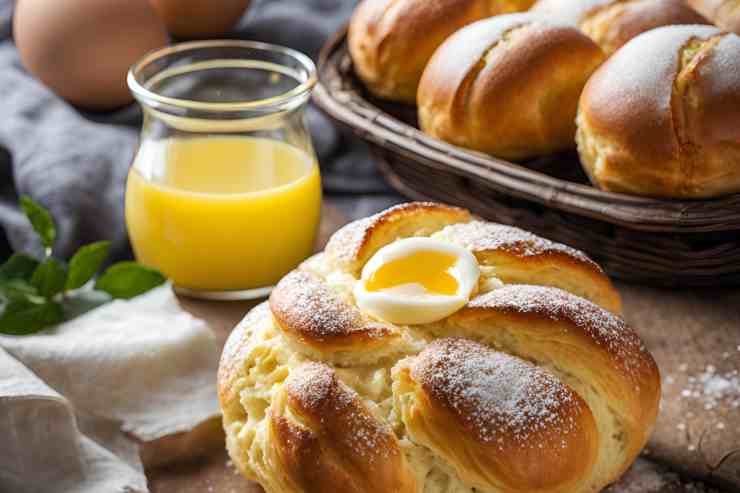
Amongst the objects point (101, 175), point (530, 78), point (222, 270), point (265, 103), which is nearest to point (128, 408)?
point (222, 270)

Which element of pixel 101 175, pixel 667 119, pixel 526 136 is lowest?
pixel 101 175

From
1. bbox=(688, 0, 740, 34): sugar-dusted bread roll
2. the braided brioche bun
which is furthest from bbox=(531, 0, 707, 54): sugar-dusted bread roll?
the braided brioche bun

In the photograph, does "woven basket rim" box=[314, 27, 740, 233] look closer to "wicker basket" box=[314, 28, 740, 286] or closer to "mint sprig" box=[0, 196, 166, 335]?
"wicker basket" box=[314, 28, 740, 286]

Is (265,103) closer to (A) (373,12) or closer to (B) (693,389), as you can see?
(A) (373,12)

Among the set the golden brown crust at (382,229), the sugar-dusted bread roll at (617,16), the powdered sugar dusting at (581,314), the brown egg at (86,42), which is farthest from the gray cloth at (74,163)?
the powdered sugar dusting at (581,314)

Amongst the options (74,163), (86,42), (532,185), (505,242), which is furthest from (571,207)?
(86,42)

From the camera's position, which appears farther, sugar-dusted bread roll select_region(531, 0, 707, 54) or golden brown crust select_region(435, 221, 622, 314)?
sugar-dusted bread roll select_region(531, 0, 707, 54)

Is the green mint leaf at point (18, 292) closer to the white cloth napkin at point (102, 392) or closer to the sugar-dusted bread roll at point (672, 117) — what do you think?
the white cloth napkin at point (102, 392)
